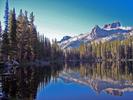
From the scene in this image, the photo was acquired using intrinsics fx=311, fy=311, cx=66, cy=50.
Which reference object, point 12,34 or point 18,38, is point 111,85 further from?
point 18,38

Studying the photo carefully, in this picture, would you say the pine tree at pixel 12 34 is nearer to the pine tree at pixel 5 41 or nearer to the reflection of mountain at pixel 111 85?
the pine tree at pixel 5 41

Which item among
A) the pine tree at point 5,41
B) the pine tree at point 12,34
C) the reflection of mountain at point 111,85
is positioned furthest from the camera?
the pine tree at point 12,34

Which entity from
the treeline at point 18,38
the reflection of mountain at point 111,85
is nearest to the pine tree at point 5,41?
the treeline at point 18,38

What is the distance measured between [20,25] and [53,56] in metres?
66.6

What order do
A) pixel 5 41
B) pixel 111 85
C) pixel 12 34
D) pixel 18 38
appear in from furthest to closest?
pixel 18 38 → pixel 12 34 → pixel 5 41 → pixel 111 85

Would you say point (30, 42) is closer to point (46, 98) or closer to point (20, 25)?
point (20, 25)

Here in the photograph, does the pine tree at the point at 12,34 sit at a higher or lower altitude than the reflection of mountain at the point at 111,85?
higher

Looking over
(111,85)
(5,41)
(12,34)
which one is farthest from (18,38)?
(111,85)

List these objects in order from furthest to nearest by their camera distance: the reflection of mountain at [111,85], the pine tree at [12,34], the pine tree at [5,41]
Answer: the pine tree at [12,34]
the pine tree at [5,41]
the reflection of mountain at [111,85]

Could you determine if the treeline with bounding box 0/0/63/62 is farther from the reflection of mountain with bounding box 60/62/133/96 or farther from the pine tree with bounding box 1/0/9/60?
the reflection of mountain with bounding box 60/62/133/96

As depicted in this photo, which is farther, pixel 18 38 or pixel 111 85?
pixel 18 38

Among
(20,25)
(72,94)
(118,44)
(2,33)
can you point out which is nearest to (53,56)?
(118,44)

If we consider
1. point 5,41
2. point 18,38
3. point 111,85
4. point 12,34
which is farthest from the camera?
point 18,38

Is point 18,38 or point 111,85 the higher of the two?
point 18,38
